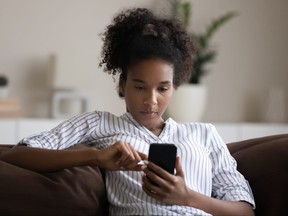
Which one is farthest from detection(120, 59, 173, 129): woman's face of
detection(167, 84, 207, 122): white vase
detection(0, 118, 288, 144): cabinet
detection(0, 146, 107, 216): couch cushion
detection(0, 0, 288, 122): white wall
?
detection(167, 84, 207, 122): white vase

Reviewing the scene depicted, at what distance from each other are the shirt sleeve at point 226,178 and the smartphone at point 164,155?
0.87 feet

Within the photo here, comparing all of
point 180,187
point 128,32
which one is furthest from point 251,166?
point 128,32

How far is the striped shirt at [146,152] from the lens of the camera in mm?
1346

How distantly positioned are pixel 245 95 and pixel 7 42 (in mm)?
1934

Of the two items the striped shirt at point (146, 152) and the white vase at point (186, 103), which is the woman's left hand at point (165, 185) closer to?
the striped shirt at point (146, 152)

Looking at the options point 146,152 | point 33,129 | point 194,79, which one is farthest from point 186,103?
point 146,152

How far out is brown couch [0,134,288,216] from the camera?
1.33m

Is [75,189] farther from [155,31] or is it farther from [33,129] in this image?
[33,129]

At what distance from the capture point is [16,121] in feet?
10.9

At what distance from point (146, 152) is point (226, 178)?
0.25 m

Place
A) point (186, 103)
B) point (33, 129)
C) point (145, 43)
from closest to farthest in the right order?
point (145, 43), point (33, 129), point (186, 103)

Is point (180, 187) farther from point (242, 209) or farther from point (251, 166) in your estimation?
point (251, 166)

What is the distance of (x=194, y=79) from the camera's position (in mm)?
3920

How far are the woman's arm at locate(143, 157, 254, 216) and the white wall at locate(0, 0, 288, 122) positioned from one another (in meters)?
2.34
